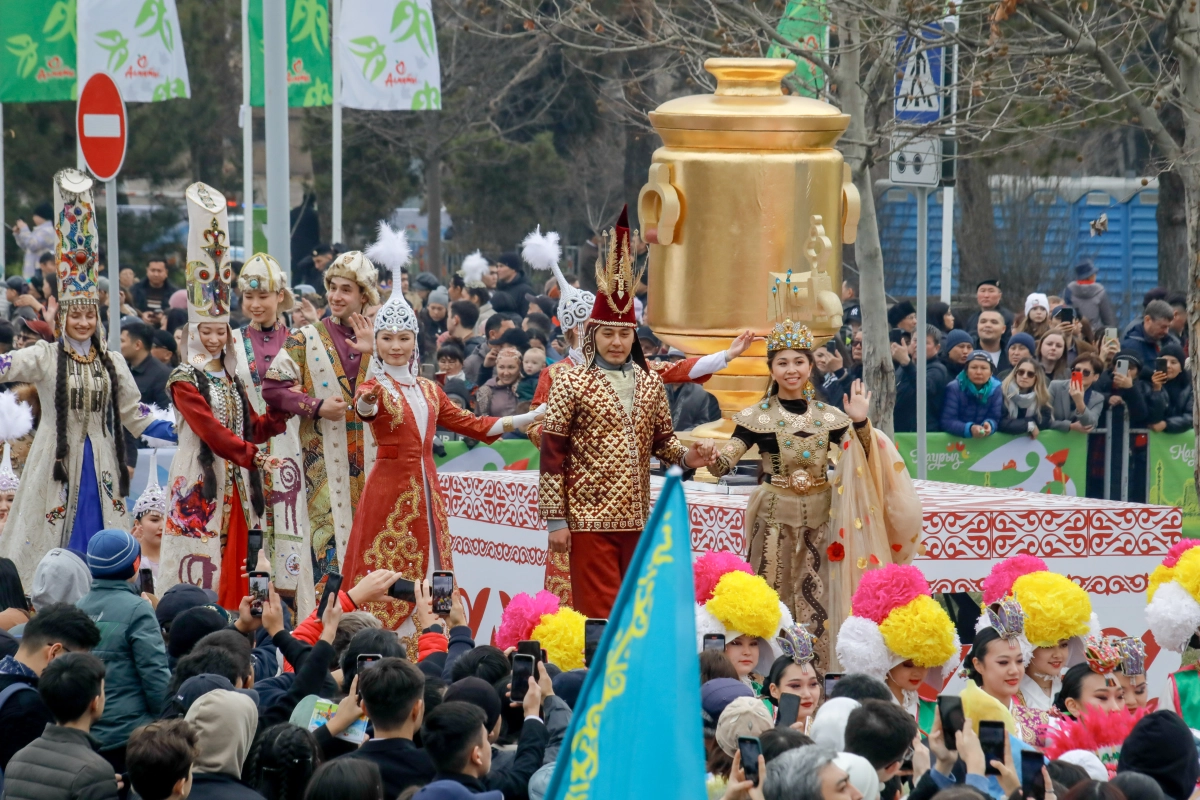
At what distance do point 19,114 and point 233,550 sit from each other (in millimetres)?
19555

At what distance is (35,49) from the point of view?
1883cm

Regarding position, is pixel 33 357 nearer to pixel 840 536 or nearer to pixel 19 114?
pixel 840 536

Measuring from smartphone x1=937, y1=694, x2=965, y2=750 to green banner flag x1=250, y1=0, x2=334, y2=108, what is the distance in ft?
40.7

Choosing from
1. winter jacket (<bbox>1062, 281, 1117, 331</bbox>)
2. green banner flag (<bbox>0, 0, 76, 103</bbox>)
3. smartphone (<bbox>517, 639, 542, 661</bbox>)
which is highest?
green banner flag (<bbox>0, 0, 76, 103</bbox>)

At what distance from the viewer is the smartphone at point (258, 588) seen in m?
6.62

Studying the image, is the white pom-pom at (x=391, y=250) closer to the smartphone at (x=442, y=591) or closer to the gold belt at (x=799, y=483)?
the gold belt at (x=799, y=483)

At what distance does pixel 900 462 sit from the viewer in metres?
8.30

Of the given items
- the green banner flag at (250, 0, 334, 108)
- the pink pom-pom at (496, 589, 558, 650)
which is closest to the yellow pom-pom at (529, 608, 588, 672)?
the pink pom-pom at (496, 589, 558, 650)

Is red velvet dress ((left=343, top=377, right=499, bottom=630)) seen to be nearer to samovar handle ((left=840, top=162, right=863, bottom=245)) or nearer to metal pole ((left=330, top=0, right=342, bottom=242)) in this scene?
samovar handle ((left=840, top=162, right=863, bottom=245))

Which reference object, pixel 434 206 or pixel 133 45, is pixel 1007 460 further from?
pixel 434 206

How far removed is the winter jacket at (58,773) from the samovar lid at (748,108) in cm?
533

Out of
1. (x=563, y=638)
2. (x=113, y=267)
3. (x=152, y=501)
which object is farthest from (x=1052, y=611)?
(x=113, y=267)

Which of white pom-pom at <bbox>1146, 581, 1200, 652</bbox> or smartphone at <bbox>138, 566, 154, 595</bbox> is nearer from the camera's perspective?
white pom-pom at <bbox>1146, 581, 1200, 652</bbox>

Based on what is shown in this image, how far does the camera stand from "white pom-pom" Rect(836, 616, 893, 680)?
6949 mm
